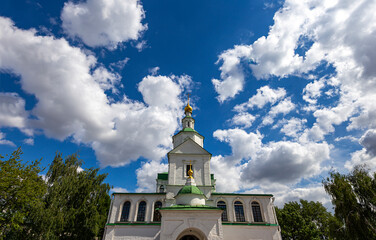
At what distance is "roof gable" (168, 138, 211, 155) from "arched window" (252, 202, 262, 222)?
762 cm

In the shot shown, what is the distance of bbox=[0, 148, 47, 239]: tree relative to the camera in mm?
17188

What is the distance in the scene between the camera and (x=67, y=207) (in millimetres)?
21000

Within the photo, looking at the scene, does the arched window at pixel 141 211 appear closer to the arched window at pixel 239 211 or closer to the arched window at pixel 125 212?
the arched window at pixel 125 212

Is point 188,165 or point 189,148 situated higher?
point 189,148

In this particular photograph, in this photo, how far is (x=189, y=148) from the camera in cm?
2277

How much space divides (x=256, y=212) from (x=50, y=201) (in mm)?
22079

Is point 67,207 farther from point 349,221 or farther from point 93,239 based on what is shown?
point 349,221

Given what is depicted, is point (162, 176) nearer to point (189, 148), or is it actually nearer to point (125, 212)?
point (189, 148)

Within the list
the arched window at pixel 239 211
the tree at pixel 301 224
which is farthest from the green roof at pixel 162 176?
the tree at pixel 301 224

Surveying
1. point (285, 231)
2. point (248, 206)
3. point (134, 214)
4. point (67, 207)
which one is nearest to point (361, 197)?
point (248, 206)

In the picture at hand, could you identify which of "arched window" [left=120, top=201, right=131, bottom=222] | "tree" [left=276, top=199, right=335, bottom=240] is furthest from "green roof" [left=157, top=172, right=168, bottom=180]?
"tree" [left=276, top=199, right=335, bottom=240]

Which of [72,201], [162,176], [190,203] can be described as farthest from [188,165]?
[72,201]

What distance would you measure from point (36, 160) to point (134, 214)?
12520 millimetres

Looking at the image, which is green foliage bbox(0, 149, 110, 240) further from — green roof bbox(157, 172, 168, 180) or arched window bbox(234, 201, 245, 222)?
arched window bbox(234, 201, 245, 222)
